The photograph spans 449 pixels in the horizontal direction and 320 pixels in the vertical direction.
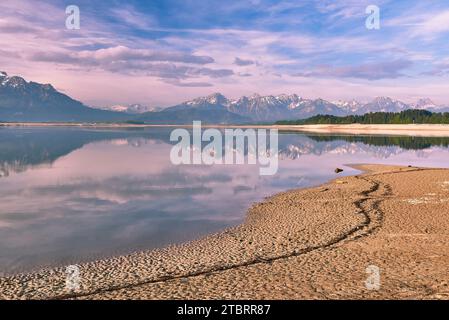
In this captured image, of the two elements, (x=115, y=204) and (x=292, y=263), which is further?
(x=115, y=204)

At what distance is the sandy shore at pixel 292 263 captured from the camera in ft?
41.0

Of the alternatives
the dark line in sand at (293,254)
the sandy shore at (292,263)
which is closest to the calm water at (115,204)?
the sandy shore at (292,263)

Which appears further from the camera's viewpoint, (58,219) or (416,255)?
(58,219)

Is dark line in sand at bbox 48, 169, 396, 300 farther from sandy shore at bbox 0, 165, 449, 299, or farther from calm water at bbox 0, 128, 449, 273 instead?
calm water at bbox 0, 128, 449, 273

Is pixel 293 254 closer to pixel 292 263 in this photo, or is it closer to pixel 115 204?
pixel 292 263

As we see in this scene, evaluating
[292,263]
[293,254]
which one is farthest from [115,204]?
[292,263]

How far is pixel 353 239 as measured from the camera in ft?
61.2

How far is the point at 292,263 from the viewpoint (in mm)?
15344

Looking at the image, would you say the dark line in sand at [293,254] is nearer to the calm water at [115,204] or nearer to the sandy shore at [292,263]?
the sandy shore at [292,263]

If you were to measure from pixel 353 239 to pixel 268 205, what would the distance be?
370 inches

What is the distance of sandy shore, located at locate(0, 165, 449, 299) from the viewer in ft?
41.0
